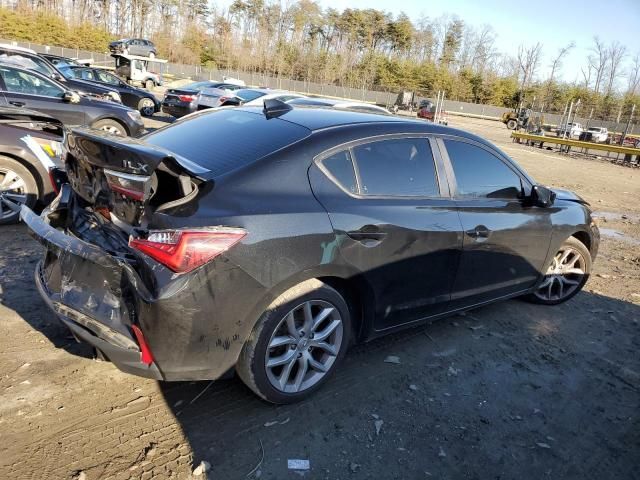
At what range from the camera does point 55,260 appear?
3035 millimetres

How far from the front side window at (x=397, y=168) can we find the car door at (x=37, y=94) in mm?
7064

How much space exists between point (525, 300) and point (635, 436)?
197 cm

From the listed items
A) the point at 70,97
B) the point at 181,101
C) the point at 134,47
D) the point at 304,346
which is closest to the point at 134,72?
the point at 134,47

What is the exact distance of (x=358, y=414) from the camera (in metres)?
3.09

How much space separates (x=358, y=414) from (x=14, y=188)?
4.44m

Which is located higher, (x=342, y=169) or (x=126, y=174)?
(x=342, y=169)

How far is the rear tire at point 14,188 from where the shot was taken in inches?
207

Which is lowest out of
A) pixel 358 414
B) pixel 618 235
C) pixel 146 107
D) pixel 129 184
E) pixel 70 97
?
pixel 358 414

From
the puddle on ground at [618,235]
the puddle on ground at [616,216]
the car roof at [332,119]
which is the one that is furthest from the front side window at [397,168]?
the puddle on ground at [616,216]

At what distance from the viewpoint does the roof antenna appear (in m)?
3.56

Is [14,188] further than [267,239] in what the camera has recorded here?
Yes

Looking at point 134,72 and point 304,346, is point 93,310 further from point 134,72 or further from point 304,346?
point 134,72

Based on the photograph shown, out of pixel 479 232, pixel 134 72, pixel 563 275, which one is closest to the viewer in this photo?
pixel 479 232

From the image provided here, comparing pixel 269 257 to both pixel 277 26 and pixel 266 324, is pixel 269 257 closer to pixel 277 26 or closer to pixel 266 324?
pixel 266 324
